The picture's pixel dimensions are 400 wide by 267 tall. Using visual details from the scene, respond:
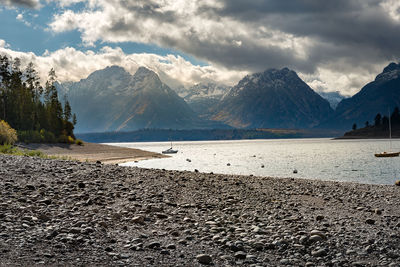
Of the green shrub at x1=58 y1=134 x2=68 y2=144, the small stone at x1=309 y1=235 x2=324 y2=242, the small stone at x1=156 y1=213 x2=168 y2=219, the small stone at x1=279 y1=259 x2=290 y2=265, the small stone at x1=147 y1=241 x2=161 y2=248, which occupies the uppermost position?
the green shrub at x1=58 y1=134 x2=68 y2=144

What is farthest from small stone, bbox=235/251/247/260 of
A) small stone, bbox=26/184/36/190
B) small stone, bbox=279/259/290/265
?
small stone, bbox=26/184/36/190

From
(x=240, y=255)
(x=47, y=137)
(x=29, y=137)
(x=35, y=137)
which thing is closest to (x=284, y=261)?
(x=240, y=255)

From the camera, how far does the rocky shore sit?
1040cm

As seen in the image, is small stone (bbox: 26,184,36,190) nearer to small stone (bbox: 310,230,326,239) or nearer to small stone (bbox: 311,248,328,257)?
small stone (bbox: 310,230,326,239)

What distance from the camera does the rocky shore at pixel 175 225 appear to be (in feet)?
34.1

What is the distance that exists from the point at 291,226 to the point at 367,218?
477 cm

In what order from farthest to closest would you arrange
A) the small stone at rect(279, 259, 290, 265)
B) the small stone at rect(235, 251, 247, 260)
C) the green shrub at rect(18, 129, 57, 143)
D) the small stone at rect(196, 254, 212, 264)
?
the green shrub at rect(18, 129, 57, 143), the small stone at rect(235, 251, 247, 260), the small stone at rect(279, 259, 290, 265), the small stone at rect(196, 254, 212, 264)

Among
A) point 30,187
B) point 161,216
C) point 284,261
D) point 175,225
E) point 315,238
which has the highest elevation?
point 30,187

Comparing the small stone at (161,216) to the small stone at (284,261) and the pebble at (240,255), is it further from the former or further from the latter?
the small stone at (284,261)

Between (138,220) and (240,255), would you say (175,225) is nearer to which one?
→ (138,220)

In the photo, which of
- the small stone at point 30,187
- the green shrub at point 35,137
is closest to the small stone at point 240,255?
the small stone at point 30,187

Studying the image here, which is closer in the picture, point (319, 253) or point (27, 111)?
point (319, 253)

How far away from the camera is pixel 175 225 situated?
13805 mm

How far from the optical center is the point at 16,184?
17.5 meters
